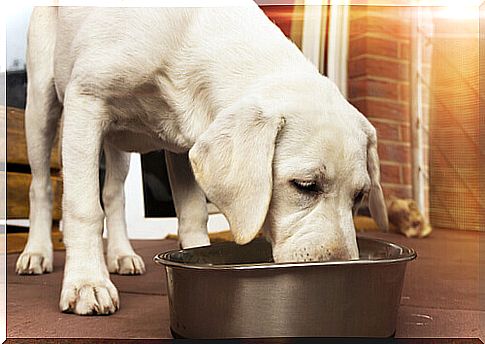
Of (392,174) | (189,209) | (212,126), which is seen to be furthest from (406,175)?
(212,126)

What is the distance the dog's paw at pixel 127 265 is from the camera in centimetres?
162

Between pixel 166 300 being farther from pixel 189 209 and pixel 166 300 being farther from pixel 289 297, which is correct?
pixel 289 297

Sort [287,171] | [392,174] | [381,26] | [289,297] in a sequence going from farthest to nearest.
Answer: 1. [392,174]
2. [381,26]
3. [287,171]
4. [289,297]

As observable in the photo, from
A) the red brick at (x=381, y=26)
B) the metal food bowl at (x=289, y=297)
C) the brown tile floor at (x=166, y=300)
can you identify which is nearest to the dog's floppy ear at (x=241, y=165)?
the metal food bowl at (x=289, y=297)

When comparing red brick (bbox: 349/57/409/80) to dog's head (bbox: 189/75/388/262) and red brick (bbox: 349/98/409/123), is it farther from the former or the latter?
dog's head (bbox: 189/75/388/262)

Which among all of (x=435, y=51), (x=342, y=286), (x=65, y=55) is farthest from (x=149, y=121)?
(x=435, y=51)

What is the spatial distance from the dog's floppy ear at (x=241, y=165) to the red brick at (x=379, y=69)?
2.05ft

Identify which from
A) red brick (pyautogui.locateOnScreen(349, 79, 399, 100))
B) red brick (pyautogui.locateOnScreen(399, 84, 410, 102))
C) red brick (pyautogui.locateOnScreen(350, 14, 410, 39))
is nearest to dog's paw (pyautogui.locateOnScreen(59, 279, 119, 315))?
red brick (pyautogui.locateOnScreen(350, 14, 410, 39))

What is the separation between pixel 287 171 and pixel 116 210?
28.1 inches

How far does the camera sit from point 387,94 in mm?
1818

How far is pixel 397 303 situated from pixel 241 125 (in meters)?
0.35

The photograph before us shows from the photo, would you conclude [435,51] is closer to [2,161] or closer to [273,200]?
[273,200]

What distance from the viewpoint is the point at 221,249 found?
130 cm

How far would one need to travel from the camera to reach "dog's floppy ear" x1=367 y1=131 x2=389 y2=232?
3.97ft
